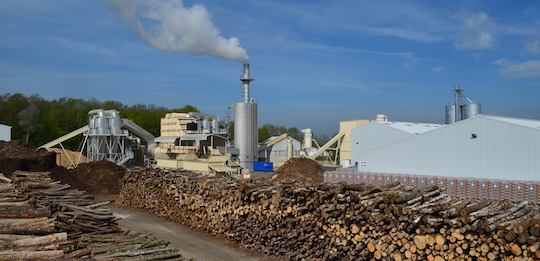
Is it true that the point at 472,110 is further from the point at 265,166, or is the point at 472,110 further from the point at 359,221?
the point at 359,221

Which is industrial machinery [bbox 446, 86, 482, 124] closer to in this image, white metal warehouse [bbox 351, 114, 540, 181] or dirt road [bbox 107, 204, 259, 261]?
white metal warehouse [bbox 351, 114, 540, 181]

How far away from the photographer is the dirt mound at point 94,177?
29.0 meters

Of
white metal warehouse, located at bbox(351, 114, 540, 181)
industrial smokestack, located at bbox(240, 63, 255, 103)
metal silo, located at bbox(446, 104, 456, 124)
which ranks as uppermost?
industrial smokestack, located at bbox(240, 63, 255, 103)

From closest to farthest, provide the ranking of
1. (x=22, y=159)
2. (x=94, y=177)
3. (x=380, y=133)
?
(x=94, y=177) → (x=22, y=159) → (x=380, y=133)

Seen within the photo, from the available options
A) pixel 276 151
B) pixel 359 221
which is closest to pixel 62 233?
pixel 359 221

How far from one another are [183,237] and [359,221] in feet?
24.9

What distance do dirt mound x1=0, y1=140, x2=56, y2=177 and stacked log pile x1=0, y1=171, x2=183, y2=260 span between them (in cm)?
1841

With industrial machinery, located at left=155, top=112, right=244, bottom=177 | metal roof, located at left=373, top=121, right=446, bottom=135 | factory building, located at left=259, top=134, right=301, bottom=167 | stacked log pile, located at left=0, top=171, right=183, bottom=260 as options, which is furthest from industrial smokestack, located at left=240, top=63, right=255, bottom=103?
stacked log pile, located at left=0, top=171, right=183, bottom=260

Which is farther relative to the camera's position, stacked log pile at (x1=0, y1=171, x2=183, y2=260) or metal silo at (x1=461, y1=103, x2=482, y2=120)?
metal silo at (x1=461, y1=103, x2=482, y2=120)

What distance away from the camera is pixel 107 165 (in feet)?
105

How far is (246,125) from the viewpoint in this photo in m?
49.2

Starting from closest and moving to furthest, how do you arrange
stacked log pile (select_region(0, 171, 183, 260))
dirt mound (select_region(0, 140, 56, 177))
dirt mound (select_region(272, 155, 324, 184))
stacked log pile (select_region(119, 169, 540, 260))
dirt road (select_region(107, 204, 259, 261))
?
stacked log pile (select_region(0, 171, 183, 260)) < stacked log pile (select_region(119, 169, 540, 260)) < dirt road (select_region(107, 204, 259, 261)) < dirt mound (select_region(0, 140, 56, 177)) < dirt mound (select_region(272, 155, 324, 184))

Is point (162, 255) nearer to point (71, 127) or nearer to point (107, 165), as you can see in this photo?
point (107, 165)

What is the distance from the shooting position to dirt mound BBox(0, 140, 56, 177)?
2994 cm
